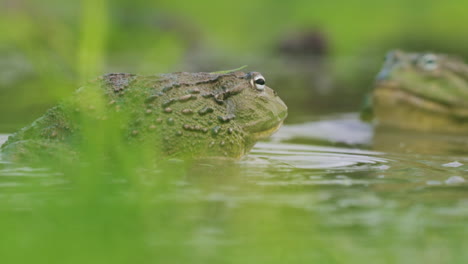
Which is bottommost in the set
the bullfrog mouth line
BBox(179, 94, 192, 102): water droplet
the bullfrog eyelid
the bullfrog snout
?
BBox(179, 94, 192, 102): water droplet

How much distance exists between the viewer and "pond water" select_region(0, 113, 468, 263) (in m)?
3.23

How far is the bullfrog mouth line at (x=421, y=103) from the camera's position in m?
10.2

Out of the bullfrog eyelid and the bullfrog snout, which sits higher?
the bullfrog snout

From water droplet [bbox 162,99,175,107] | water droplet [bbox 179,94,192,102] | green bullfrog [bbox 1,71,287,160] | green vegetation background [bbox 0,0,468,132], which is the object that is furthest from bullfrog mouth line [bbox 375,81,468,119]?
water droplet [bbox 162,99,175,107]

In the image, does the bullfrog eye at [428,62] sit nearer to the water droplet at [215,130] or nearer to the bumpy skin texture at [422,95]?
the bumpy skin texture at [422,95]

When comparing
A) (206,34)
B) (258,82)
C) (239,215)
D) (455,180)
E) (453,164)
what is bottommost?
(239,215)

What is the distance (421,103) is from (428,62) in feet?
1.82

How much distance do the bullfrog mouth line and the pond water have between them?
428 cm

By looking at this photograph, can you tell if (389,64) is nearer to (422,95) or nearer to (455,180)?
(422,95)

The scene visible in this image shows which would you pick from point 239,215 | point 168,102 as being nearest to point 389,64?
point 168,102

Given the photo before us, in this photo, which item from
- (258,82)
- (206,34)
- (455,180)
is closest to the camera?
(455,180)

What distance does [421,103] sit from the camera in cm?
1029

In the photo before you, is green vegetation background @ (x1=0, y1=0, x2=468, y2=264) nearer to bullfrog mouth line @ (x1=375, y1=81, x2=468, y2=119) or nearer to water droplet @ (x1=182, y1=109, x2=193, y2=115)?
water droplet @ (x1=182, y1=109, x2=193, y2=115)

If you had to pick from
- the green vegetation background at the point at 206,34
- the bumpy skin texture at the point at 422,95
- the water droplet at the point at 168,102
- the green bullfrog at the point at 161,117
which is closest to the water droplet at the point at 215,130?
the green bullfrog at the point at 161,117
